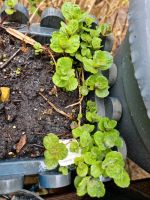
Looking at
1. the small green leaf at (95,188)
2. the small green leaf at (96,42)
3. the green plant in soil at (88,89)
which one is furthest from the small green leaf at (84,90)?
the small green leaf at (95,188)

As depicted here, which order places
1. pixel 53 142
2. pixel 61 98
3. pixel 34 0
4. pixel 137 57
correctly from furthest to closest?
1. pixel 34 0
2. pixel 61 98
3. pixel 53 142
4. pixel 137 57

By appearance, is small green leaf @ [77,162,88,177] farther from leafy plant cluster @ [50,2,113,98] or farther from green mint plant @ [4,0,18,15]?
green mint plant @ [4,0,18,15]

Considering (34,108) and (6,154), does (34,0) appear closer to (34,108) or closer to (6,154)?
(34,108)

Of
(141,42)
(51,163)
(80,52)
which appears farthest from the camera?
(80,52)

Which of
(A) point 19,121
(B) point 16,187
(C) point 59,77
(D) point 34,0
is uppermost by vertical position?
(D) point 34,0

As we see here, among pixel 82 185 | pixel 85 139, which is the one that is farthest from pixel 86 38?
pixel 82 185

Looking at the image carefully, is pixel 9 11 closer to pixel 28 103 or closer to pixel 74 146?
pixel 28 103

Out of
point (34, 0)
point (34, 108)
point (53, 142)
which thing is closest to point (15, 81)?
point (34, 108)

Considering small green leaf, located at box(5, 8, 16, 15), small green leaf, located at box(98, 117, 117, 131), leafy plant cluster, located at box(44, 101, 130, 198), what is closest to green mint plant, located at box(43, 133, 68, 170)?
leafy plant cluster, located at box(44, 101, 130, 198)
